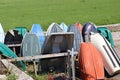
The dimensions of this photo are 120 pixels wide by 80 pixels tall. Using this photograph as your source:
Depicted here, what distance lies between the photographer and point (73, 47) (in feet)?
34.7

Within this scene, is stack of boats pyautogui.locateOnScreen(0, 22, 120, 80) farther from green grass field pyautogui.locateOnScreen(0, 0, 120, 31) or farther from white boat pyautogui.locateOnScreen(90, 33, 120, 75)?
green grass field pyautogui.locateOnScreen(0, 0, 120, 31)

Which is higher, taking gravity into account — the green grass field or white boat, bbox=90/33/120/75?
the green grass field

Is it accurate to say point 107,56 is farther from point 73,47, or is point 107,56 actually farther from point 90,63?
point 73,47

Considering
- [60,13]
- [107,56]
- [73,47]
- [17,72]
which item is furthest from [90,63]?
[60,13]

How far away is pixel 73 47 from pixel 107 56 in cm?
97

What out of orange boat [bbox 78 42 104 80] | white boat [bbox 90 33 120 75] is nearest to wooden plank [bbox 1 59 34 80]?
orange boat [bbox 78 42 104 80]

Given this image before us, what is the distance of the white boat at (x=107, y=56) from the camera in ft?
32.8

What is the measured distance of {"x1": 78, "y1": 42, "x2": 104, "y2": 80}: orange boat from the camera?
9.42 m

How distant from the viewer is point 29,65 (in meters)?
11.2

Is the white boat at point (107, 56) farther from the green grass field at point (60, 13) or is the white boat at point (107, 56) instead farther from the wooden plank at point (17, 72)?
the green grass field at point (60, 13)

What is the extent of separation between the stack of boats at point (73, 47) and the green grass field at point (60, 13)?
5424 millimetres

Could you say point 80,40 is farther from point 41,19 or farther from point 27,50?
point 41,19

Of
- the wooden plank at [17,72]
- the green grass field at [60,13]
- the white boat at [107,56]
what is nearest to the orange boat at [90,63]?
the white boat at [107,56]

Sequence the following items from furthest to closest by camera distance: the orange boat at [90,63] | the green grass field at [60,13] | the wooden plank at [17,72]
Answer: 1. the green grass field at [60,13]
2. the orange boat at [90,63]
3. the wooden plank at [17,72]
